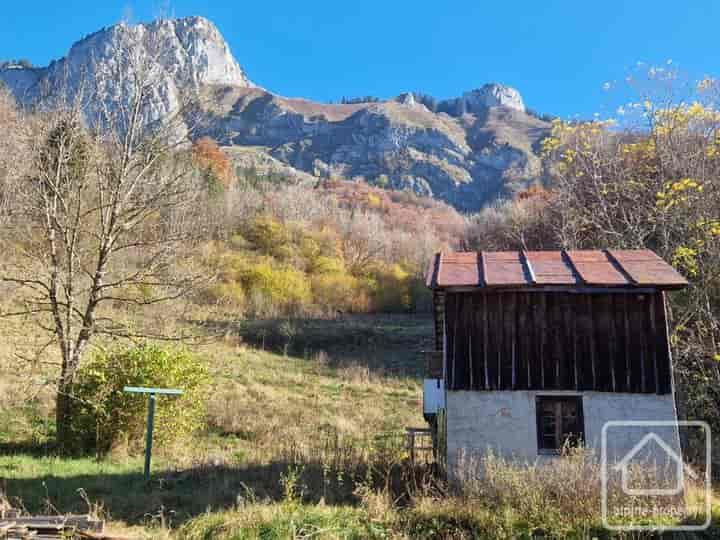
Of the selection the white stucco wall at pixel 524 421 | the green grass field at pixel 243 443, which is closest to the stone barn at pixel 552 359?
the white stucco wall at pixel 524 421

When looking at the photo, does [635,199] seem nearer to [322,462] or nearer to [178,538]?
[322,462]

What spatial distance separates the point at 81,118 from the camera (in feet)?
45.9

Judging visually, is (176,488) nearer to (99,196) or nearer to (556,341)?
(556,341)

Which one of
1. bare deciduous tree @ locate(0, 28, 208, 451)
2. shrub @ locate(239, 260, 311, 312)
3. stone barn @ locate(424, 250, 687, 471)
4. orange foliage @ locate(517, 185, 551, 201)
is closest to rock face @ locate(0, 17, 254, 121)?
bare deciduous tree @ locate(0, 28, 208, 451)

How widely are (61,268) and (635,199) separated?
17.3 metres

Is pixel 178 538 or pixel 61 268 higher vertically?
pixel 61 268

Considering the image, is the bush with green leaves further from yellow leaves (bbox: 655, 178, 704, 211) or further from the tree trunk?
yellow leaves (bbox: 655, 178, 704, 211)

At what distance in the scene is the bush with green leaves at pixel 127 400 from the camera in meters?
12.4

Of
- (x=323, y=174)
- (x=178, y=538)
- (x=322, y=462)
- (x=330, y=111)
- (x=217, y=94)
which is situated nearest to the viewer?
(x=178, y=538)

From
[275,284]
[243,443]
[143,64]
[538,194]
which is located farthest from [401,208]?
[143,64]

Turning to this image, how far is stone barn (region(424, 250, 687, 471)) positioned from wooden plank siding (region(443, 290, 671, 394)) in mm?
19

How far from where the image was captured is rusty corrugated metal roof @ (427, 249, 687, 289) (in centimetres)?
1002

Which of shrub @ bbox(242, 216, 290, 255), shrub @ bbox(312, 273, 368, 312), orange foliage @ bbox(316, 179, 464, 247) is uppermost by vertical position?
orange foliage @ bbox(316, 179, 464, 247)

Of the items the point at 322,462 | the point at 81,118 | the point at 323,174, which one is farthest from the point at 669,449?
the point at 323,174
